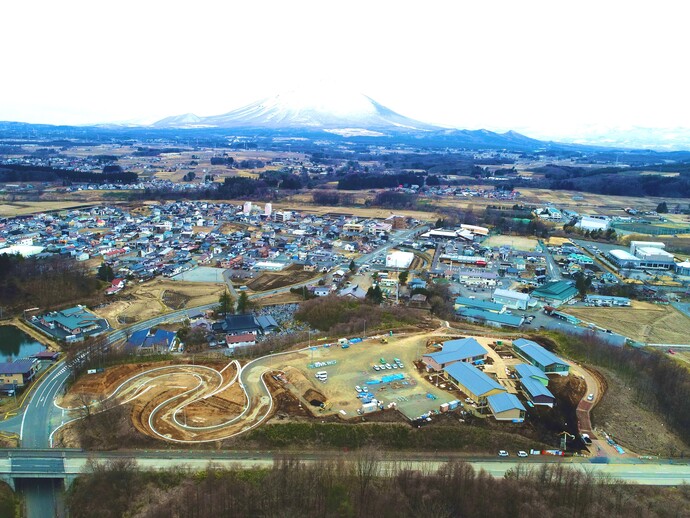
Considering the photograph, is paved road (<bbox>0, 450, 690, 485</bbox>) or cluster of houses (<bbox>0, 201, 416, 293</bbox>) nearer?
paved road (<bbox>0, 450, 690, 485</bbox>)

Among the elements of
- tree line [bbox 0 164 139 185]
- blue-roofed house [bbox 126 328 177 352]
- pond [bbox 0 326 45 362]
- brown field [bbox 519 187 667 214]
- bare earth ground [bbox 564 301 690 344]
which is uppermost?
tree line [bbox 0 164 139 185]

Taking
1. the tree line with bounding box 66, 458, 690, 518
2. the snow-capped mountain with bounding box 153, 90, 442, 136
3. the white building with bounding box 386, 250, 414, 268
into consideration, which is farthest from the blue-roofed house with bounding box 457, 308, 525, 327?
the snow-capped mountain with bounding box 153, 90, 442, 136

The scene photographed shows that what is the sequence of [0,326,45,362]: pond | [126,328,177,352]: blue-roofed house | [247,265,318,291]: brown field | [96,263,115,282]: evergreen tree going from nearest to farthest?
[126,328,177,352]: blue-roofed house, [0,326,45,362]: pond, [96,263,115,282]: evergreen tree, [247,265,318,291]: brown field

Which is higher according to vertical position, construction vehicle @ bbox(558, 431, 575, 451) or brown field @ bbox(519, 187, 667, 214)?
brown field @ bbox(519, 187, 667, 214)

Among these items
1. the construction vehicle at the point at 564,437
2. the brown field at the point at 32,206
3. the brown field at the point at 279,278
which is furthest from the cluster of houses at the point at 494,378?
the brown field at the point at 32,206

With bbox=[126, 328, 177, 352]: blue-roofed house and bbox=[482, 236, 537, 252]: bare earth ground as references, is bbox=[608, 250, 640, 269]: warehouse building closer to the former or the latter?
bbox=[482, 236, 537, 252]: bare earth ground

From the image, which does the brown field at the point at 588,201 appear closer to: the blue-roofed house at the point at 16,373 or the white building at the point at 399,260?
the white building at the point at 399,260

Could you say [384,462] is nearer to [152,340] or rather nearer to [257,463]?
[257,463]
